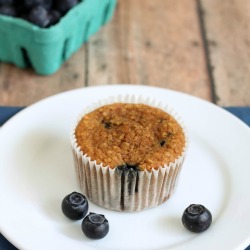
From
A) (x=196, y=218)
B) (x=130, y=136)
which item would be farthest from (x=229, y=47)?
(x=196, y=218)

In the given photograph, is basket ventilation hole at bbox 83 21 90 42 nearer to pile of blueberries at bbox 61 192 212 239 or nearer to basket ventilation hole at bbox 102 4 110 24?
basket ventilation hole at bbox 102 4 110 24

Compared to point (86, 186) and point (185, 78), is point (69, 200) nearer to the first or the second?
point (86, 186)

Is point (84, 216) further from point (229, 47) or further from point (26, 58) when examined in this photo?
point (229, 47)

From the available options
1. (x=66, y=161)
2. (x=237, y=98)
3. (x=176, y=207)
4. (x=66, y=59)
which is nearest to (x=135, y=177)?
(x=176, y=207)

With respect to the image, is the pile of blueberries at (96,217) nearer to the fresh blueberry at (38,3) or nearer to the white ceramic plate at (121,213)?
the white ceramic plate at (121,213)

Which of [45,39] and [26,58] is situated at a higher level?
[45,39]

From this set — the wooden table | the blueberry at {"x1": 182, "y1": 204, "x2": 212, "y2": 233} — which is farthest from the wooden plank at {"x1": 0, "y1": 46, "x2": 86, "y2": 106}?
the blueberry at {"x1": 182, "y1": 204, "x2": 212, "y2": 233}
